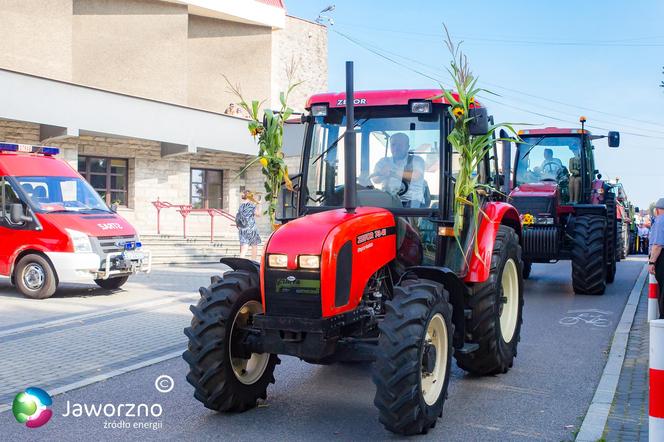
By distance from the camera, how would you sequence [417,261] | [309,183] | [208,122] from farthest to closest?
[208,122] < [309,183] < [417,261]

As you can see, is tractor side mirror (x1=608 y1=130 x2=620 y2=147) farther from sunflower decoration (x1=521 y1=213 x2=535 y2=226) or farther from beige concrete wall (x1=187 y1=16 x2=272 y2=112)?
beige concrete wall (x1=187 y1=16 x2=272 y2=112)

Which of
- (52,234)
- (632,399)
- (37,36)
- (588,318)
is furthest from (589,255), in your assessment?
(37,36)

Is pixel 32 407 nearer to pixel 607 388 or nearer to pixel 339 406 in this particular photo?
pixel 339 406

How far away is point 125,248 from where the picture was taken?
12562 millimetres

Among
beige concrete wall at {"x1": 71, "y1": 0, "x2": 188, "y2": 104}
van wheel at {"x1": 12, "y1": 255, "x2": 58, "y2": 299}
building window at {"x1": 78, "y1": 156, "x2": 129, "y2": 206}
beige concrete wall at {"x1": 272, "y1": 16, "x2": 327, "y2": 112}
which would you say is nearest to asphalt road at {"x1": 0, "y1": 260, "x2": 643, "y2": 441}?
van wheel at {"x1": 12, "y1": 255, "x2": 58, "y2": 299}

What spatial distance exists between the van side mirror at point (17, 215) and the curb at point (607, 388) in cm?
907

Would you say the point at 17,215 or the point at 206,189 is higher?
the point at 206,189

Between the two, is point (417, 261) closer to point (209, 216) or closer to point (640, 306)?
point (640, 306)

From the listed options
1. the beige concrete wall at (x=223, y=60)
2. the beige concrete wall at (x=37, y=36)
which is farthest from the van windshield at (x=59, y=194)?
the beige concrete wall at (x=223, y=60)

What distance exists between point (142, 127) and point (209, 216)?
4.96m

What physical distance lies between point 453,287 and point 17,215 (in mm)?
8810

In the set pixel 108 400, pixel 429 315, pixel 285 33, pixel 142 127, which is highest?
pixel 285 33

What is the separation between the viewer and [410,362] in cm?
475

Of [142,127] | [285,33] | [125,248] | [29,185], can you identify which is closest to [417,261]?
[125,248]
